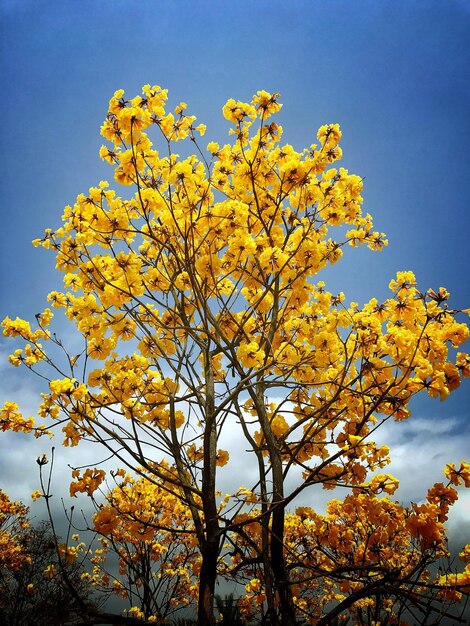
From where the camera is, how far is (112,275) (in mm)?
3789

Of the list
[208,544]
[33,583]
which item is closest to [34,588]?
[33,583]

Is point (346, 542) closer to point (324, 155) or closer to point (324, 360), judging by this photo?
point (324, 360)

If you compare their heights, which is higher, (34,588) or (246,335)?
(246,335)

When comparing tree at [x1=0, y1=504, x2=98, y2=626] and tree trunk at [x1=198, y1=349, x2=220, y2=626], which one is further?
tree at [x1=0, y1=504, x2=98, y2=626]

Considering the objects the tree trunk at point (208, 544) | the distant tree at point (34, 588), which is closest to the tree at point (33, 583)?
the distant tree at point (34, 588)

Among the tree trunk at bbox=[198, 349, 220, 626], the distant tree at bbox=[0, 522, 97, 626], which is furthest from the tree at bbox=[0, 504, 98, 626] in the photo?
the tree trunk at bbox=[198, 349, 220, 626]

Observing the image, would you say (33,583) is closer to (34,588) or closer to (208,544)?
(34,588)

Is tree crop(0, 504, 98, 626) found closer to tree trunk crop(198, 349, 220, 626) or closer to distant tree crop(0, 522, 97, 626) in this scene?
distant tree crop(0, 522, 97, 626)

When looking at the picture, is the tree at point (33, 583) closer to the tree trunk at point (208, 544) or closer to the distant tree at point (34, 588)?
the distant tree at point (34, 588)

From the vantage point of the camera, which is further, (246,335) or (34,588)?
(34,588)

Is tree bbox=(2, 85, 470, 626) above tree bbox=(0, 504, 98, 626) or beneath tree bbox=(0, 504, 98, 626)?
above

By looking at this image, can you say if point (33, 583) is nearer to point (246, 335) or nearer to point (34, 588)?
point (34, 588)

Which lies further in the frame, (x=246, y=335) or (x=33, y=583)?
(x=33, y=583)

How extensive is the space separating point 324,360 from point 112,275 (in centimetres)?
236
